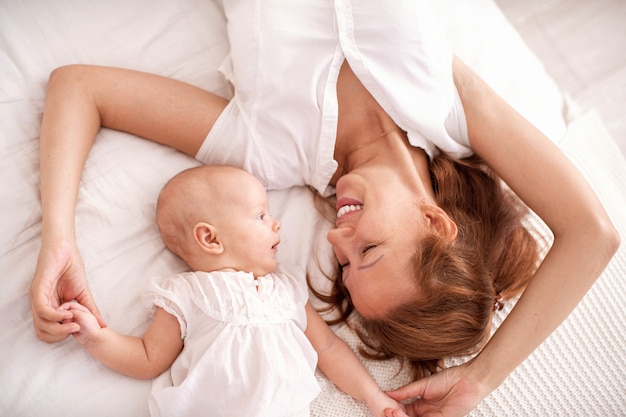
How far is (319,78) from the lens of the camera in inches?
53.0

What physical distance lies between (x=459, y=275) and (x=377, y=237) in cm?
20

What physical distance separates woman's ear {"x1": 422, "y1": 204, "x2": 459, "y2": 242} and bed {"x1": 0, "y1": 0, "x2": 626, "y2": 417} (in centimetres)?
30

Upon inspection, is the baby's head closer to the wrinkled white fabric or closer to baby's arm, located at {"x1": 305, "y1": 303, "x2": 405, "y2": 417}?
the wrinkled white fabric

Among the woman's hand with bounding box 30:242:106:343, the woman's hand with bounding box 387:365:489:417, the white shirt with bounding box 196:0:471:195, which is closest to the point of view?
the woman's hand with bounding box 30:242:106:343

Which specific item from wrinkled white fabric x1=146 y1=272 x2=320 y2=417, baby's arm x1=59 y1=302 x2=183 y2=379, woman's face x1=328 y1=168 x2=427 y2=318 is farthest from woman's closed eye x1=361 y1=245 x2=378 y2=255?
baby's arm x1=59 y1=302 x2=183 y2=379

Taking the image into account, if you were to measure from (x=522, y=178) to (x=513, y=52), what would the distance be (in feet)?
2.14

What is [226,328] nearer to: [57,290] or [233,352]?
[233,352]

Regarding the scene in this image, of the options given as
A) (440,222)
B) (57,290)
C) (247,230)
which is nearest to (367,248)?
(440,222)

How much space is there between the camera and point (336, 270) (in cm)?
143

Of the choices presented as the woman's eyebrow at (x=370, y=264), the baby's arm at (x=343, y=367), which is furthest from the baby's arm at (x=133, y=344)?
the woman's eyebrow at (x=370, y=264)

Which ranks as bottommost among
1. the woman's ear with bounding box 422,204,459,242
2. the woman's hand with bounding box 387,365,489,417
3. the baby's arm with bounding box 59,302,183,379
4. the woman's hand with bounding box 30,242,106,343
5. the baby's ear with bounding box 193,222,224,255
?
the woman's hand with bounding box 387,365,489,417

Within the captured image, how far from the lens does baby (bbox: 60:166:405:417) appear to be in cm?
115

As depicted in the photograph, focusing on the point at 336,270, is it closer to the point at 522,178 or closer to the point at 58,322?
the point at 522,178

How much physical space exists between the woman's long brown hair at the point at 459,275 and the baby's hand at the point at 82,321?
53 cm
